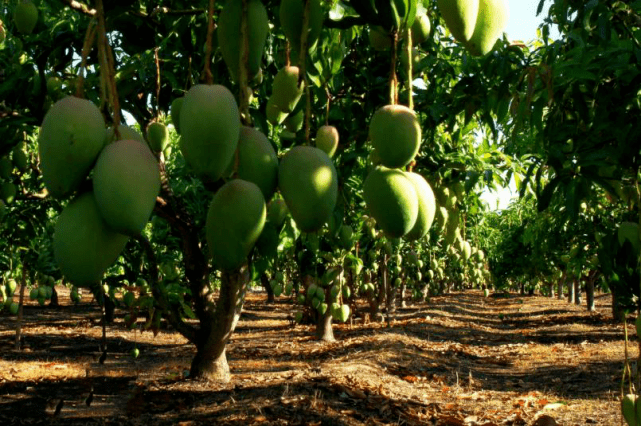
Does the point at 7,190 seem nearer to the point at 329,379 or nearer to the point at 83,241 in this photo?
the point at 83,241

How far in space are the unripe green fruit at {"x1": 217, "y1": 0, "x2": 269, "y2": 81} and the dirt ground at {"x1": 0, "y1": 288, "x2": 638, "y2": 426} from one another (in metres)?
4.39

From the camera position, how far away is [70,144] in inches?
25.6

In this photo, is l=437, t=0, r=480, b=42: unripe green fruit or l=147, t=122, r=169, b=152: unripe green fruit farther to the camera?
l=147, t=122, r=169, b=152: unripe green fruit

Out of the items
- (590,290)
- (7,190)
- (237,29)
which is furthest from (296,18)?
(590,290)

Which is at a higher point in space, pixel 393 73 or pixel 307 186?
pixel 393 73

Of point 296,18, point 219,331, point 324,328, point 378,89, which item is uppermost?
point 378,89

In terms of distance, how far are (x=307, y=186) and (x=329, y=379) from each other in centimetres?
589

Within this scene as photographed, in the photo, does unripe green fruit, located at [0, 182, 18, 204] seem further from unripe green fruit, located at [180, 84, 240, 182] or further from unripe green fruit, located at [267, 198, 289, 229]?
unripe green fruit, located at [180, 84, 240, 182]

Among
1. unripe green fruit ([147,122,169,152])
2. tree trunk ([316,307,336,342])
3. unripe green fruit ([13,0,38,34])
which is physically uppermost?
unripe green fruit ([13,0,38,34])

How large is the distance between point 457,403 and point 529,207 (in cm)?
1264

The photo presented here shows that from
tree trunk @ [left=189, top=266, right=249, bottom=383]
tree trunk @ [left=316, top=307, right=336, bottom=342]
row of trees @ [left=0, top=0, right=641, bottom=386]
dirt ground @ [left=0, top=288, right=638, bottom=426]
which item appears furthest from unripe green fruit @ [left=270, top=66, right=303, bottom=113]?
tree trunk @ [left=316, top=307, right=336, bottom=342]

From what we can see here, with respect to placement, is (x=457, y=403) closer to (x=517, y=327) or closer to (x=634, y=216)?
(x=634, y=216)

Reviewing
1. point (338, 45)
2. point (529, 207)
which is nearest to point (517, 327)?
point (529, 207)

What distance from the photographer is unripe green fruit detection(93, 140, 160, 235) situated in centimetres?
62
